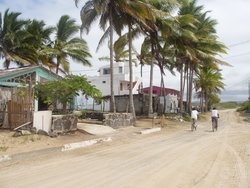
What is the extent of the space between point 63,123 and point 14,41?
14089 mm

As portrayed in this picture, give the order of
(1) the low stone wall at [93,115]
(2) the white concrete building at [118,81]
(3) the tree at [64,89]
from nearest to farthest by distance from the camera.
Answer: (3) the tree at [64,89] < (1) the low stone wall at [93,115] < (2) the white concrete building at [118,81]

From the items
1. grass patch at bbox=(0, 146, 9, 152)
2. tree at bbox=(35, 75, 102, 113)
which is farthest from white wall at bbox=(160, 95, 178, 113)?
grass patch at bbox=(0, 146, 9, 152)

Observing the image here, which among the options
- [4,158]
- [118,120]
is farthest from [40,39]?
[4,158]

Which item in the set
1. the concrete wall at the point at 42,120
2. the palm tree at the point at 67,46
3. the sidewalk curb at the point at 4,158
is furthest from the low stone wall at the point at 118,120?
the palm tree at the point at 67,46

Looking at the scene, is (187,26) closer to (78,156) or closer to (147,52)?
(147,52)

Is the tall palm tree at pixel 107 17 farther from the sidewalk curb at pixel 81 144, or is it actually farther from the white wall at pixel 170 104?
the white wall at pixel 170 104

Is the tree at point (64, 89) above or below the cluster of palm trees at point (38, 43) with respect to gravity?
below

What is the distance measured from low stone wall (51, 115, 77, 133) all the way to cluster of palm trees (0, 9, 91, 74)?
1238cm

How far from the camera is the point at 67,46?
75.9 ft

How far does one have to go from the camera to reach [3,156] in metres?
6.54

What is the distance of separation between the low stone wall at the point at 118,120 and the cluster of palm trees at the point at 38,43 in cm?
1030

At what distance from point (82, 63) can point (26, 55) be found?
5381mm

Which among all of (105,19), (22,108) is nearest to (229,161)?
(22,108)

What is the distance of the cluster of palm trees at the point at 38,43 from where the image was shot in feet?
70.4
